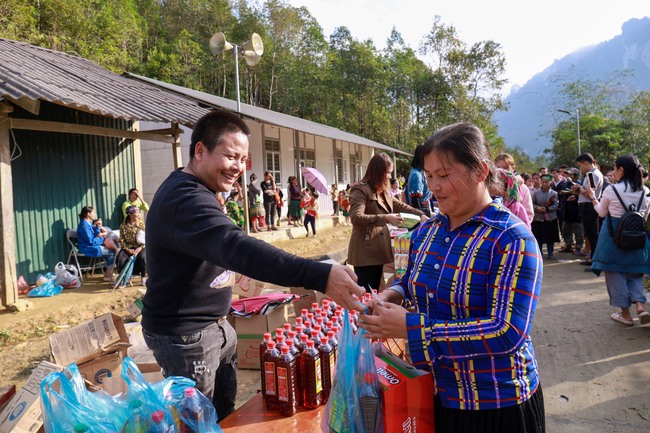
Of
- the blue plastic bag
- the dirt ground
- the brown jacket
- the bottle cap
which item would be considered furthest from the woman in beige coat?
the blue plastic bag

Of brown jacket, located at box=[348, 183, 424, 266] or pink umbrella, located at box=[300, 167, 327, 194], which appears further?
pink umbrella, located at box=[300, 167, 327, 194]

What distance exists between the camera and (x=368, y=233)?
168 inches

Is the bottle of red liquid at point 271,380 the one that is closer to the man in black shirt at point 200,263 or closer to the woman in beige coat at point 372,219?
the man in black shirt at point 200,263

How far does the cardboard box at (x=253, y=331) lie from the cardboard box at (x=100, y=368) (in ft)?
4.15

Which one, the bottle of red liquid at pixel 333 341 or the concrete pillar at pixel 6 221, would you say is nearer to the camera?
the bottle of red liquid at pixel 333 341

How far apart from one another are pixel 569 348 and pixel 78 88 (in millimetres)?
7766

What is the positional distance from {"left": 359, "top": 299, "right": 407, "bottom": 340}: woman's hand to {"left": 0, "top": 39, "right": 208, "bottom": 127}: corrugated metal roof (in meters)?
5.70

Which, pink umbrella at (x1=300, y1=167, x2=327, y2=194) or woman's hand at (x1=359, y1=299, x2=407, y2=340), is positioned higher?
pink umbrella at (x1=300, y1=167, x2=327, y2=194)

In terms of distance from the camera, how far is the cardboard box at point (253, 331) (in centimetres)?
412

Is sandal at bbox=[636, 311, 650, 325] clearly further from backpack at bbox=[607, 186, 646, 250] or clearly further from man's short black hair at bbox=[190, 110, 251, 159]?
man's short black hair at bbox=[190, 110, 251, 159]

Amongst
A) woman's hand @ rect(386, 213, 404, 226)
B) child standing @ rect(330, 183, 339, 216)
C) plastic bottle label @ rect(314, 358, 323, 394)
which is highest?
child standing @ rect(330, 183, 339, 216)

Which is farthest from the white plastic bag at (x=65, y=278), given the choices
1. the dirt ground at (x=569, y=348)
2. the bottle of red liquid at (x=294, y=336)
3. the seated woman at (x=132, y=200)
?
the bottle of red liquid at (x=294, y=336)

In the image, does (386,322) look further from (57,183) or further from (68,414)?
(57,183)

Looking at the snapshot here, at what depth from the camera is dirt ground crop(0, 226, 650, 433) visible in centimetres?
330
